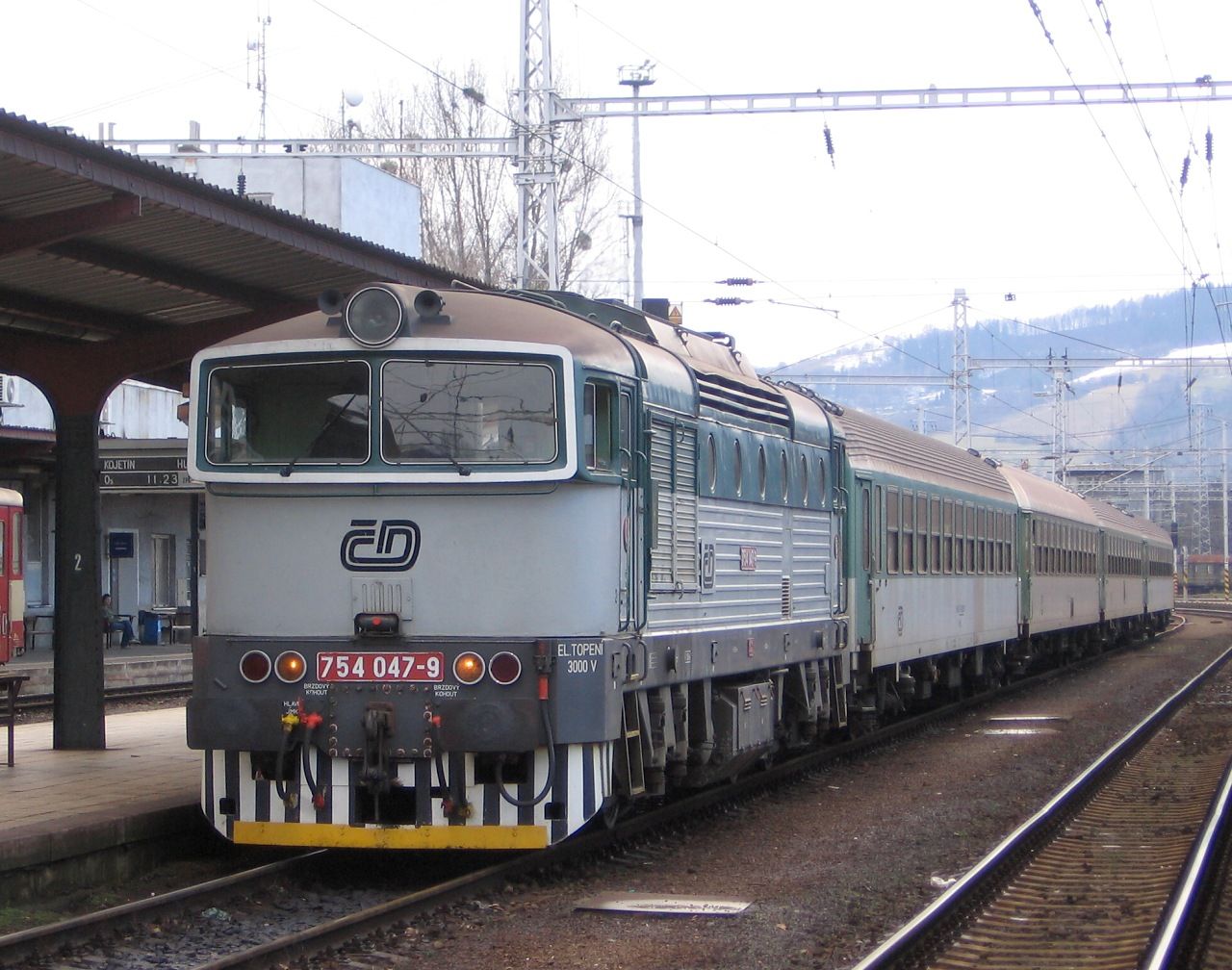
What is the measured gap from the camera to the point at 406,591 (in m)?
9.27

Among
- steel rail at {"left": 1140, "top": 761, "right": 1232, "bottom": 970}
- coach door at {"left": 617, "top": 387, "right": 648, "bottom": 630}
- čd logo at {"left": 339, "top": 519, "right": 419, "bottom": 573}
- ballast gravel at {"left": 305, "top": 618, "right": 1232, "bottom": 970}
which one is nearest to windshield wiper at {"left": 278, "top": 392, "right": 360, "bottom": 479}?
čd logo at {"left": 339, "top": 519, "right": 419, "bottom": 573}

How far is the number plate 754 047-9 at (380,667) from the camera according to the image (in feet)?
29.9

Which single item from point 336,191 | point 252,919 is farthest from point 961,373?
point 252,919

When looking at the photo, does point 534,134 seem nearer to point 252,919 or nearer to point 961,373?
point 252,919

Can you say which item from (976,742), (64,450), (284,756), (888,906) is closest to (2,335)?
(64,450)

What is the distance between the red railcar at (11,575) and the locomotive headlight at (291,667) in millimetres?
16606

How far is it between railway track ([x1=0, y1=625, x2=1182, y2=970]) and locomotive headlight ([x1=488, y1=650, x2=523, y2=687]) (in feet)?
3.70

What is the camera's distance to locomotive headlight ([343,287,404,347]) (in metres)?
9.35

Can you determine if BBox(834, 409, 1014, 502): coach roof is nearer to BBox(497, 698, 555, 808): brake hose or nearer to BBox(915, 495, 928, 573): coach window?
BBox(915, 495, 928, 573): coach window

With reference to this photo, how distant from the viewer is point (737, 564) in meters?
Result: 12.1

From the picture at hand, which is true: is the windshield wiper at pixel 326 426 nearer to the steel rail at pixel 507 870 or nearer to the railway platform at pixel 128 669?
the steel rail at pixel 507 870

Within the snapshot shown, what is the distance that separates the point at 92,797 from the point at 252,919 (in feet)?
8.16

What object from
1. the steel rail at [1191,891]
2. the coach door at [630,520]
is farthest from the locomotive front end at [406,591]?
the steel rail at [1191,891]

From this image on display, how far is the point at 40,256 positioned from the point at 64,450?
2648mm
